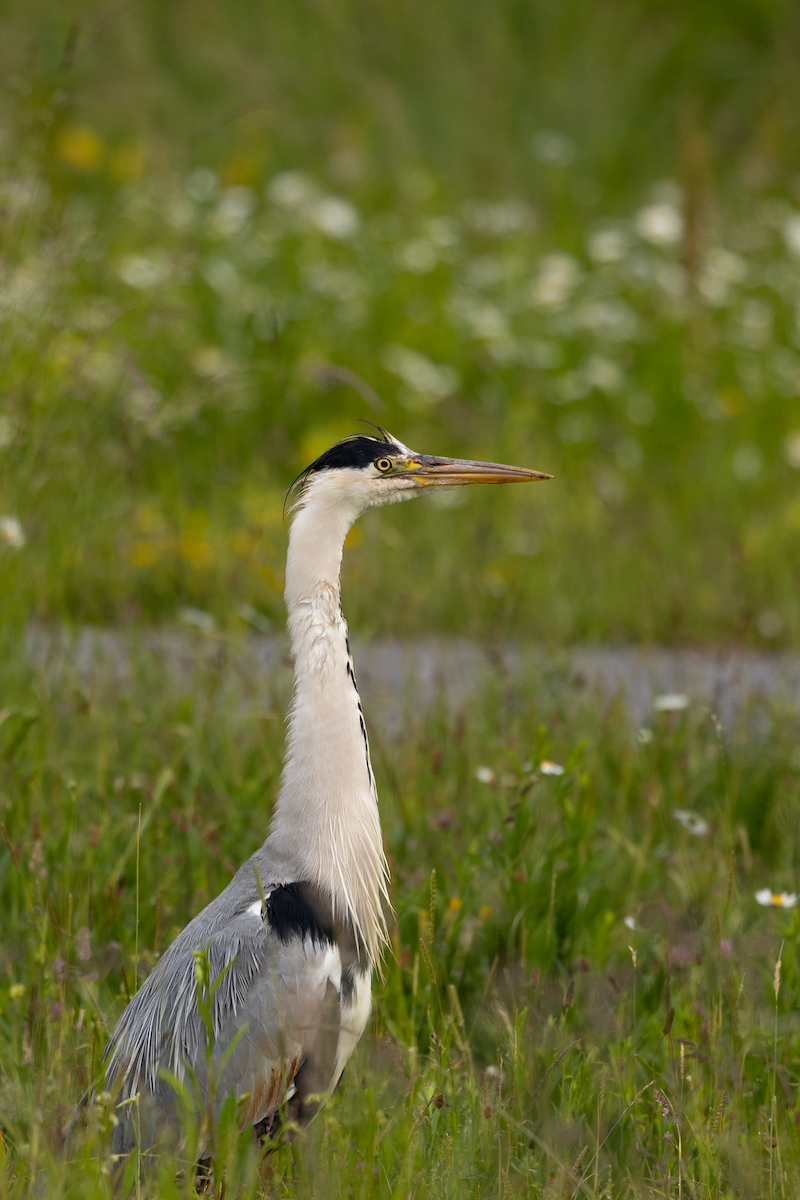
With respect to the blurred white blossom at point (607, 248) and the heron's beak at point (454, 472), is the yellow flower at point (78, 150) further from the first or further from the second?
the heron's beak at point (454, 472)

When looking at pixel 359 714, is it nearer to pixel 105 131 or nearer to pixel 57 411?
pixel 57 411

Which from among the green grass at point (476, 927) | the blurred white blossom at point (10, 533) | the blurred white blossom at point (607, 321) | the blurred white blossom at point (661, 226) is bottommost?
the green grass at point (476, 927)

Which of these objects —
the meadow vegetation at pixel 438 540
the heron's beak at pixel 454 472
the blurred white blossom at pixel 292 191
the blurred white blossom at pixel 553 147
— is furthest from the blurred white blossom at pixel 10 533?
the blurred white blossom at pixel 553 147

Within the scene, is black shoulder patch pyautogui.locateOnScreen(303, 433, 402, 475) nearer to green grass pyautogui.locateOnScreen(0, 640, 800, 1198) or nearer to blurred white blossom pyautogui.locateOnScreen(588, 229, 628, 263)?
green grass pyautogui.locateOnScreen(0, 640, 800, 1198)

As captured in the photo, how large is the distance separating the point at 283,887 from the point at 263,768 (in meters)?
1.27

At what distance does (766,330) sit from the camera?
9117mm

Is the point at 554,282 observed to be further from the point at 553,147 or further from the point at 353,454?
the point at 353,454

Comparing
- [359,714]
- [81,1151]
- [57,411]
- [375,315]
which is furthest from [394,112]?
[81,1151]

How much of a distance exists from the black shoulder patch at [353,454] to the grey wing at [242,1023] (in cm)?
94

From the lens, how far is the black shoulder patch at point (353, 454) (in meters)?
2.89

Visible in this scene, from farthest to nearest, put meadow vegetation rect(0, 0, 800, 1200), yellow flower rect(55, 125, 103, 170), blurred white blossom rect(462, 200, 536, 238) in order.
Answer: blurred white blossom rect(462, 200, 536, 238) → yellow flower rect(55, 125, 103, 170) → meadow vegetation rect(0, 0, 800, 1200)

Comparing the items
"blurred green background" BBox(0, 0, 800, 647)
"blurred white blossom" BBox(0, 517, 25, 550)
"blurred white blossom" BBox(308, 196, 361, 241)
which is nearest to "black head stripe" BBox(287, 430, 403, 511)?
"blurred green background" BBox(0, 0, 800, 647)

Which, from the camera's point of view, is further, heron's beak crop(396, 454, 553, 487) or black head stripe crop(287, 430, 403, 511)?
heron's beak crop(396, 454, 553, 487)

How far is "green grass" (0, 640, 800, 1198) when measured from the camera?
2.45 meters
